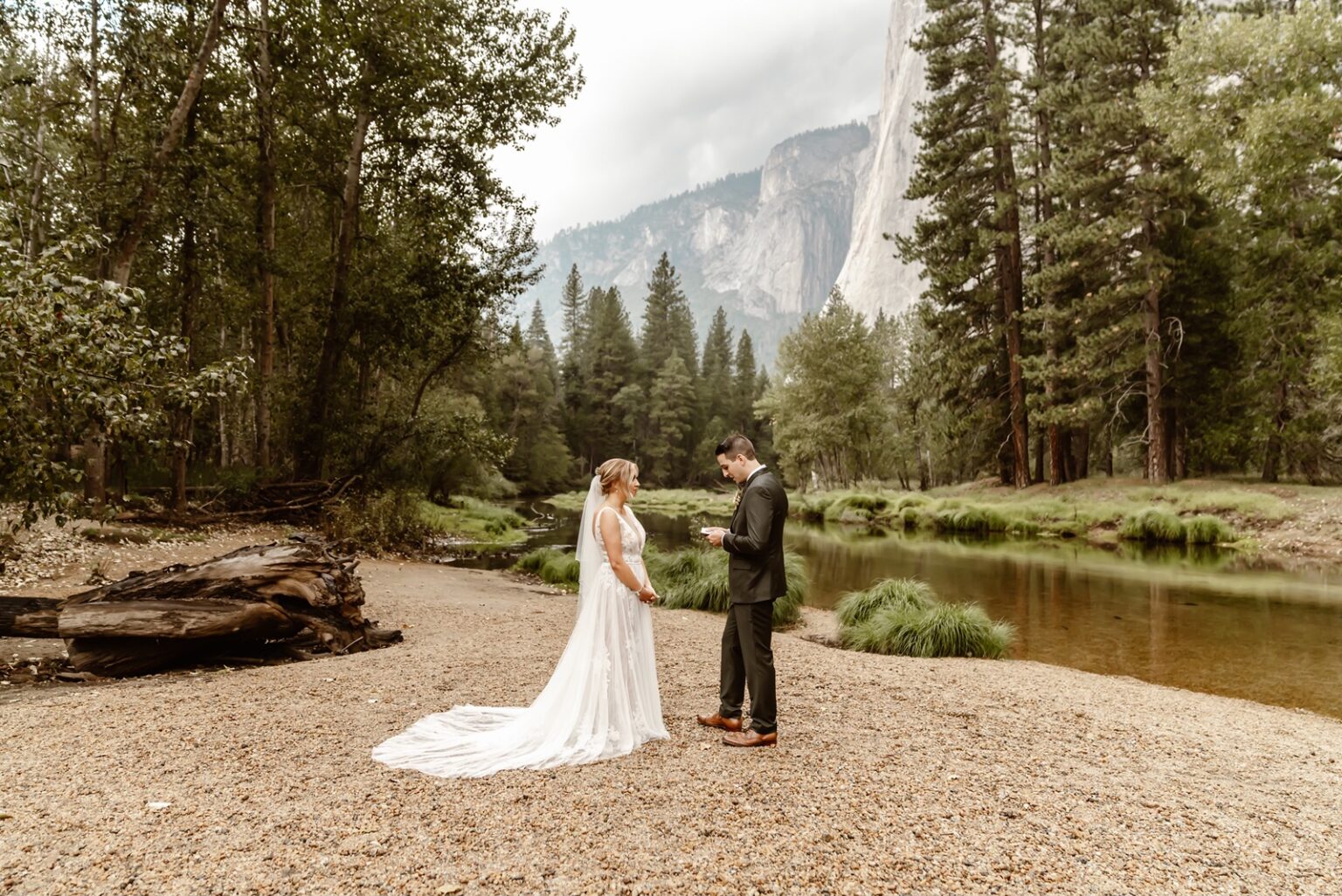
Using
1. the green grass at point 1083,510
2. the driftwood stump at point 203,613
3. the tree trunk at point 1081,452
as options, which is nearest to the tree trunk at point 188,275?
the driftwood stump at point 203,613

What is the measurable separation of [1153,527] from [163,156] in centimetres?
2569

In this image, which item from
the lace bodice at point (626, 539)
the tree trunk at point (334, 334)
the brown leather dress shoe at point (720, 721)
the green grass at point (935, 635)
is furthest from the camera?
the tree trunk at point (334, 334)

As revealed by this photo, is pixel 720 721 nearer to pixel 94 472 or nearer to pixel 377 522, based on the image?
pixel 94 472

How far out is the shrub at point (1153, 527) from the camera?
20.3 m

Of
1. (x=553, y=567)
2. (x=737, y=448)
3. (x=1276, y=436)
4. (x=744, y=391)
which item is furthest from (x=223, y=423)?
(x=744, y=391)

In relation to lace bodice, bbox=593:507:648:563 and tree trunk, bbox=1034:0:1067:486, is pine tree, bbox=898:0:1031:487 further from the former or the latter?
lace bodice, bbox=593:507:648:563

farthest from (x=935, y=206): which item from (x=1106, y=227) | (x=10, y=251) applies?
(x=10, y=251)

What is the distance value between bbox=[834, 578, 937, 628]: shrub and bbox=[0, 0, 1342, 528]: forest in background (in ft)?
27.0

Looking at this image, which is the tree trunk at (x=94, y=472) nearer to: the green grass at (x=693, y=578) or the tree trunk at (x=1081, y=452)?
the green grass at (x=693, y=578)

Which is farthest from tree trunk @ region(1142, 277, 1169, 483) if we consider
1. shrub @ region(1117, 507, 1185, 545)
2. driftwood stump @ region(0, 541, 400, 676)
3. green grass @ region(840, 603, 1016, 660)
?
driftwood stump @ region(0, 541, 400, 676)

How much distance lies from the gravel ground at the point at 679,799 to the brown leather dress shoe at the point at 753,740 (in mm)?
109

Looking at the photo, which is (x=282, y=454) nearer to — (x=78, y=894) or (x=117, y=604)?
(x=117, y=604)

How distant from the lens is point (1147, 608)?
1178 centimetres

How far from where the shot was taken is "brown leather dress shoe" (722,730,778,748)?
4801 mm
